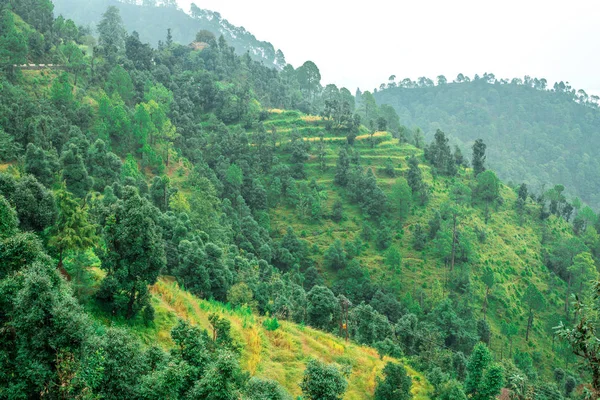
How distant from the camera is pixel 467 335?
2035 inches

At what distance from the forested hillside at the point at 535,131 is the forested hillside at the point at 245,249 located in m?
67.1

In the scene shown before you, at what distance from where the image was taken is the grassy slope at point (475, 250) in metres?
59.8

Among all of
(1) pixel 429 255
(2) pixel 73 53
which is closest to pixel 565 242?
(1) pixel 429 255

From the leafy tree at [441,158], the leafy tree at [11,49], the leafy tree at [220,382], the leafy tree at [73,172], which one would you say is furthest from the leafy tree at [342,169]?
the leafy tree at [220,382]

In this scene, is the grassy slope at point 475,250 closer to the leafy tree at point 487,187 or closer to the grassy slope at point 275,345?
the leafy tree at point 487,187

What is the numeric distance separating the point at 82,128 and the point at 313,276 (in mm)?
35410

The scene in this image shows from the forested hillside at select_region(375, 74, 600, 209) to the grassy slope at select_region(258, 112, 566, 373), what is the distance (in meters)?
71.6

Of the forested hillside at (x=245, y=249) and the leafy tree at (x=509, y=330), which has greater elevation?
the forested hillside at (x=245, y=249)

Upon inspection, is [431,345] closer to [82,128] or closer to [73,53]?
[82,128]

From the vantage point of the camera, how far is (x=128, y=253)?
893 inches

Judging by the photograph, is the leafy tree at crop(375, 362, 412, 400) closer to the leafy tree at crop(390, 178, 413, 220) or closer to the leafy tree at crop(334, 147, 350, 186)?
the leafy tree at crop(390, 178, 413, 220)

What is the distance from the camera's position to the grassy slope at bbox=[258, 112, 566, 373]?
59812 mm

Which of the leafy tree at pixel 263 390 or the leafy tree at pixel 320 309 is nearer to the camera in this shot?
the leafy tree at pixel 263 390

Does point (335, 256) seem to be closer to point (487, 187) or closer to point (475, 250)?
point (475, 250)
